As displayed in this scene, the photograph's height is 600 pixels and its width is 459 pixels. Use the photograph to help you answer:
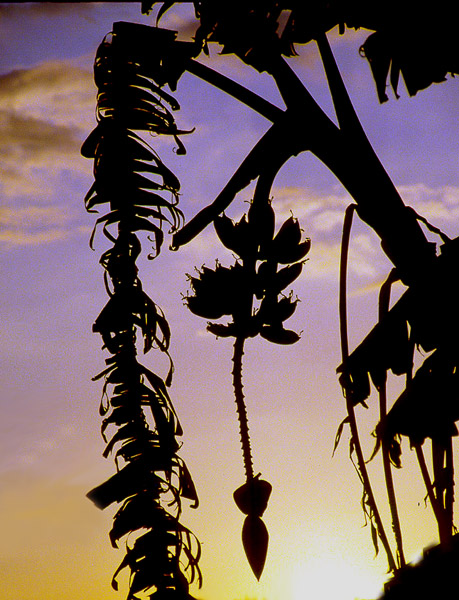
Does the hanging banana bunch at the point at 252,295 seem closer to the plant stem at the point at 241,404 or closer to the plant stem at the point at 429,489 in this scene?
the plant stem at the point at 241,404

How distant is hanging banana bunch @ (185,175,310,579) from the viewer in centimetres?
130

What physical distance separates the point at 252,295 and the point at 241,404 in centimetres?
20

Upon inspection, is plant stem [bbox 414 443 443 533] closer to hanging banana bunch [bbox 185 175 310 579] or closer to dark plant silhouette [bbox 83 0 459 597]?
dark plant silhouette [bbox 83 0 459 597]

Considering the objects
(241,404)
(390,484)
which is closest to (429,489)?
(390,484)

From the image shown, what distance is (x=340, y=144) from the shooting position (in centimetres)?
140

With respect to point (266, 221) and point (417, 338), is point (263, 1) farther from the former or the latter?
point (417, 338)

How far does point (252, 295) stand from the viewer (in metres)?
1.32

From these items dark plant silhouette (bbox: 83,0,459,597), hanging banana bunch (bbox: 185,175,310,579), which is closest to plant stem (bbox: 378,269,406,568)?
dark plant silhouette (bbox: 83,0,459,597)

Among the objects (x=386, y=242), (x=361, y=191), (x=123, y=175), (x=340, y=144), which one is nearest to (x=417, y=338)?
(x=386, y=242)

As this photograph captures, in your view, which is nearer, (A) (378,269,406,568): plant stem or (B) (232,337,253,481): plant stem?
(B) (232,337,253,481): plant stem

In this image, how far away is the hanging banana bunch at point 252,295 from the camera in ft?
4.25

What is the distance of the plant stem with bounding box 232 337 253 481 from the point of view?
1.26 metres

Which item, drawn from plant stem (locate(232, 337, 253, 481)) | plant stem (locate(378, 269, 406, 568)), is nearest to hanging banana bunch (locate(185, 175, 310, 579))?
plant stem (locate(232, 337, 253, 481))

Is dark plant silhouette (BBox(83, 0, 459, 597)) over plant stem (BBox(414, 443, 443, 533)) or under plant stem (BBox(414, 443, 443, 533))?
over
